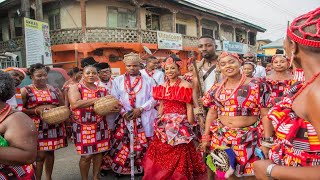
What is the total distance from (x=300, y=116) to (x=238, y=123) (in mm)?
1842

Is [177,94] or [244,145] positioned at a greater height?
[177,94]

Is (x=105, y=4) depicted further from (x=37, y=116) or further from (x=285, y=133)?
(x=285, y=133)

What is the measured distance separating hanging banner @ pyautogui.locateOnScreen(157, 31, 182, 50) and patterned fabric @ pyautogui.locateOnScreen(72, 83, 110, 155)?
1436 cm

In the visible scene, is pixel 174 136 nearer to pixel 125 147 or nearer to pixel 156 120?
pixel 156 120

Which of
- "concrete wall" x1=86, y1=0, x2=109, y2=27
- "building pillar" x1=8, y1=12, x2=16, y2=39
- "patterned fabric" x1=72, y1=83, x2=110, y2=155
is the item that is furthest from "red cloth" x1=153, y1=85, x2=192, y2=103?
"building pillar" x1=8, y1=12, x2=16, y2=39

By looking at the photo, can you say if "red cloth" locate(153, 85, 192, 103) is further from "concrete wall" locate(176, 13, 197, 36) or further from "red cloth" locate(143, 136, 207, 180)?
"concrete wall" locate(176, 13, 197, 36)

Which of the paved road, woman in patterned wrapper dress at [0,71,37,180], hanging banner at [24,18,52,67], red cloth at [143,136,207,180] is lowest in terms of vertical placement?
the paved road

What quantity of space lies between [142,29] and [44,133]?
14.1 metres

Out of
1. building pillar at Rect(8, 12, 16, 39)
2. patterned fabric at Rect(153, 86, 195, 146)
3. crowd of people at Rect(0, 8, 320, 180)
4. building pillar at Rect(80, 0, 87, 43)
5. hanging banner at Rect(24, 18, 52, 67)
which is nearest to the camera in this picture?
crowd of people at Rect(0, 8, 320, 180)

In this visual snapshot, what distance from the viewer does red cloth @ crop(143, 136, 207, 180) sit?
13.6 ft

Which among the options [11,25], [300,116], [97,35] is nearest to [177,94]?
[300,116]

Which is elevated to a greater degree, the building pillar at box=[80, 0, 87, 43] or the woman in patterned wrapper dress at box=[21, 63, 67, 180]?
the building pillar at box=[80, 0, 87, 43]

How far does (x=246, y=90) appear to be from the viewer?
325 cm

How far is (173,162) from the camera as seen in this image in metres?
4.16
